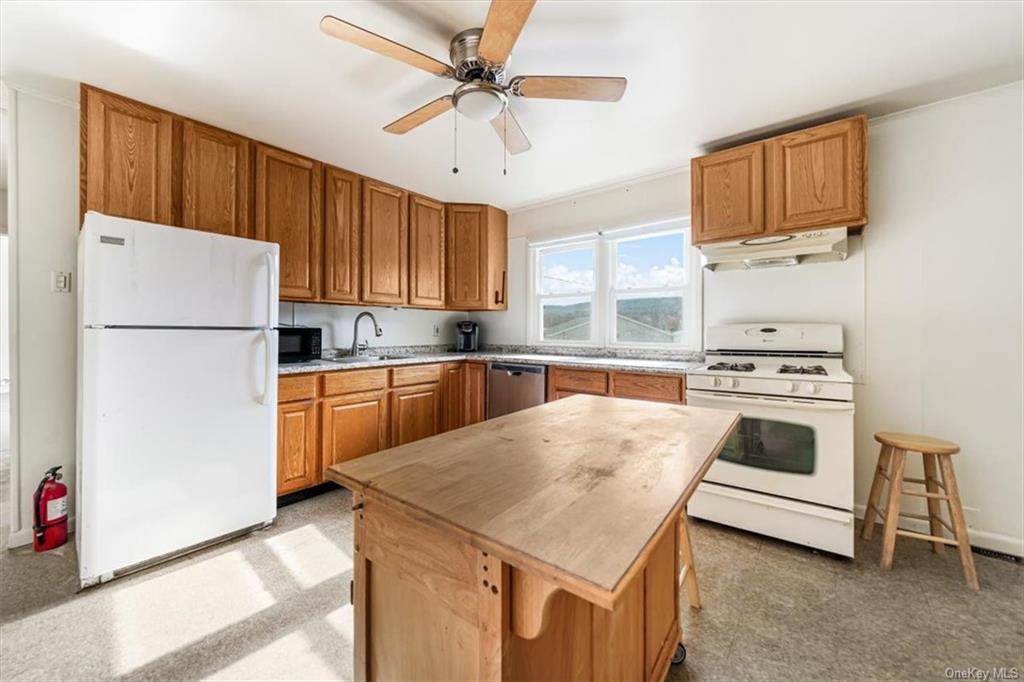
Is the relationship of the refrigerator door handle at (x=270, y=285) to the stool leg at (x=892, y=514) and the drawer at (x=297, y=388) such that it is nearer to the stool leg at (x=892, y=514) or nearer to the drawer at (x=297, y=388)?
the drawer at (x=297, y=388)

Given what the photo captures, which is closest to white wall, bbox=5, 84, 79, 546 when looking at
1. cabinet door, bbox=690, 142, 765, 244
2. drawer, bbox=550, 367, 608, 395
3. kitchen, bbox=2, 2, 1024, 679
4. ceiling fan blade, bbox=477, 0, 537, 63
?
kitchen, bbox=2, 2, 1024, 679

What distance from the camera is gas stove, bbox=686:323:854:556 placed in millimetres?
2039

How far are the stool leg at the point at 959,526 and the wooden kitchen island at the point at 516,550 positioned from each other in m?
1.60

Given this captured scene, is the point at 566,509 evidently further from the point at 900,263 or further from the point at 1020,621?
the point at 900,263

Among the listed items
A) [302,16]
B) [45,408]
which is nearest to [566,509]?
[302,16]

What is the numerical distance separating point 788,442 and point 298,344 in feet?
10.7

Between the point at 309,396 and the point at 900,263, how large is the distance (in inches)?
147

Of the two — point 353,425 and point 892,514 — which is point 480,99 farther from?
point 892,514

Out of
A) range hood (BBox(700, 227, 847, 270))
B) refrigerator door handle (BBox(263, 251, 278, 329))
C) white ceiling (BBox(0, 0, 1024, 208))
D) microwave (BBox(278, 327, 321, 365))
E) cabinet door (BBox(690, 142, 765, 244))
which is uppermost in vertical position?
white ceiling (BBox(0, 0, 1024, 208))

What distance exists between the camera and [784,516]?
217cm

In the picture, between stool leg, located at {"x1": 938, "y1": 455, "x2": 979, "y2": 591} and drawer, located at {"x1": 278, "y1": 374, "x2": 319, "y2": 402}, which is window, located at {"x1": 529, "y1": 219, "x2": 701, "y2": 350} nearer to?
stool leg, located at {"x1": 938, "y1": 455, "x2": 979, "y2": 591}

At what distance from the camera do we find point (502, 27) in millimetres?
1334

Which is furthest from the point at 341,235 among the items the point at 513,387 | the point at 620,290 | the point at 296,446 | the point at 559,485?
the point at 559,485

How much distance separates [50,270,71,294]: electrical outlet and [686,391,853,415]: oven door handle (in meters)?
3.63
